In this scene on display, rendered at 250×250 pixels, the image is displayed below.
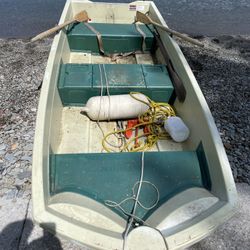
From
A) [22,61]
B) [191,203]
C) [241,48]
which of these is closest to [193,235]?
[191,203]

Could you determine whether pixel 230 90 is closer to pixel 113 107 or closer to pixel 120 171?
pixel 113 107

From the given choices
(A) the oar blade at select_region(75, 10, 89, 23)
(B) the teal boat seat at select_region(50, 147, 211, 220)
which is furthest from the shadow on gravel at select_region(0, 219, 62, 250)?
(A) the oar blade at select_region(75, 10, 89, 23)

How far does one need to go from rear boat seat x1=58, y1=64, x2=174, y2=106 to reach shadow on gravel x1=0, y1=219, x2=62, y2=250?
139cm

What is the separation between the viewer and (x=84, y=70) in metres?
3.15

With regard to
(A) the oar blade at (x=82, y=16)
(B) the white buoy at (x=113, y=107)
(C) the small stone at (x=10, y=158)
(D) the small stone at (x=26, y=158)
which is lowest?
(C) the small stone at (x=10, y=158)

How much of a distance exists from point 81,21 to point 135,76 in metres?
1.84

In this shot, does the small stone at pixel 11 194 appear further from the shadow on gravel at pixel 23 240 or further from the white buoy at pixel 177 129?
the white buoy at pixel 177 129

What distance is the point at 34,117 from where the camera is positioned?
4.04 metres

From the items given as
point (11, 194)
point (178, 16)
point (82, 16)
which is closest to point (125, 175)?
point (11, 194)

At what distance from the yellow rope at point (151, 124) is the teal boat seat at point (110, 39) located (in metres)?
1.40

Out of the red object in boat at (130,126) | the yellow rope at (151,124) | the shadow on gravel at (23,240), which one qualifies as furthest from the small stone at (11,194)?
the red object in boat at (130,126)

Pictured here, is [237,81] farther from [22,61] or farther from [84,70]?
[22,61]

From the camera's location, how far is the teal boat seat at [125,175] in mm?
2086

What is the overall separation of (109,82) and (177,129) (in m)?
0.95
